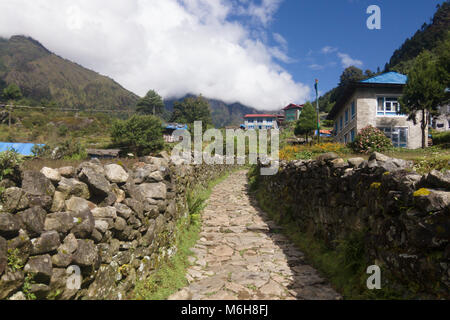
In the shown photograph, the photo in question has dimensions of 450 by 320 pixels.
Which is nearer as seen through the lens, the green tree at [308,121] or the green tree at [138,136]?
the green tree at [308,121]

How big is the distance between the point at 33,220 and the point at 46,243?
228mm

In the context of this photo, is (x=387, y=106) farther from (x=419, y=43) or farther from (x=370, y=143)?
(x=419, y=43)

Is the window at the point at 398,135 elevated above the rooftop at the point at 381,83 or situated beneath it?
situated beneath

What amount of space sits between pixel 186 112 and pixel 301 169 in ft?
246

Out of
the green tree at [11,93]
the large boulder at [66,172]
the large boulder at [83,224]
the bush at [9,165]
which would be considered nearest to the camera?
the bush at [9,165]

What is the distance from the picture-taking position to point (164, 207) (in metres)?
5.30

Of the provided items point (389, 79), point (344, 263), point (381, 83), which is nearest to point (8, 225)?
point (344, 263)

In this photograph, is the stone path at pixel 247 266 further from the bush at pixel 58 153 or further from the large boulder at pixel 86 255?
the bush at pixel 58 153

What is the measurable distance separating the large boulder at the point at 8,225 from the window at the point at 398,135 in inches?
1064

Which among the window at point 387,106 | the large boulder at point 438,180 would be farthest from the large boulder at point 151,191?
the window at point 387,106

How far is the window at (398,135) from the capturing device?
79.9 feet

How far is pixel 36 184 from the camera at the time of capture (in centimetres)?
266

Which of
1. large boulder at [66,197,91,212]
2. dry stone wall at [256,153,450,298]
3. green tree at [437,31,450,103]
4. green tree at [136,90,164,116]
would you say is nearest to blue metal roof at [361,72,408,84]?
green tree at [437,31,450,103]

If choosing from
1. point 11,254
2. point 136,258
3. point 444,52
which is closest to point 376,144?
point 444,52
